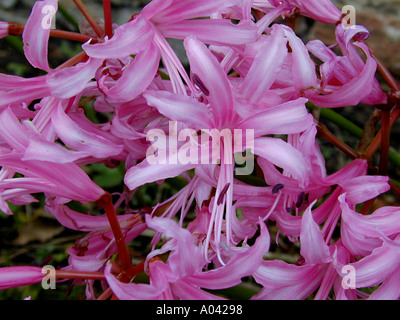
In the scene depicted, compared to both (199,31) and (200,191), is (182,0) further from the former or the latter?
(200,191)

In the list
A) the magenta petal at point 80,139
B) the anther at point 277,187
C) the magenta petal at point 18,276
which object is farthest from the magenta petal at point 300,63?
the magenta petal at point 18,276

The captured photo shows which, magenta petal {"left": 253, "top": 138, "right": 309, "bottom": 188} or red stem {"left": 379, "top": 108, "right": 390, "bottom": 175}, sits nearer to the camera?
magenta petal {"left": 253, "top": 138, "right": 309, "bottom": 188}

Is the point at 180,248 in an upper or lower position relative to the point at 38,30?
lower

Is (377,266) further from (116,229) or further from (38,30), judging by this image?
(38,30)

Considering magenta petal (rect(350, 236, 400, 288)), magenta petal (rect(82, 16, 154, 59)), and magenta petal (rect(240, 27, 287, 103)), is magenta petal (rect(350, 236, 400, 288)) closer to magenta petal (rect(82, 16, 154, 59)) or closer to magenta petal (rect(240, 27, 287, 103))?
magenta petal (rect(240, 27, 287, 103))

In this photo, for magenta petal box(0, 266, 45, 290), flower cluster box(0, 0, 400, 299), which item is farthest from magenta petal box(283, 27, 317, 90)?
magenta petal box(0, 266, 45, 290)

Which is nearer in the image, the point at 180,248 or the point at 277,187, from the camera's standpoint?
the point at 180,248

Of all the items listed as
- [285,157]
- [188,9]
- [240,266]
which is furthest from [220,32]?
[240,266]
